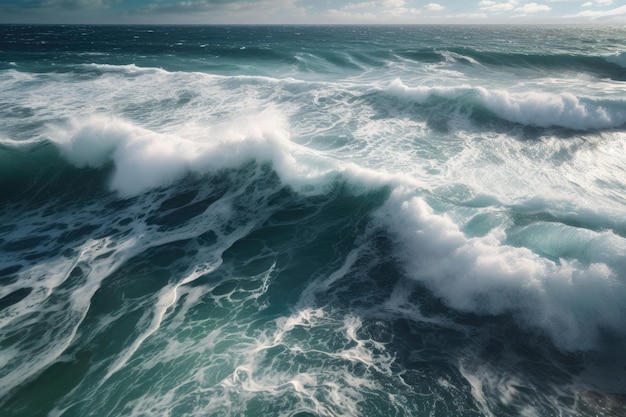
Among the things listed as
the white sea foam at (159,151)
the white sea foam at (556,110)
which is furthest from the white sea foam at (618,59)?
the white sea foam at (159,151)

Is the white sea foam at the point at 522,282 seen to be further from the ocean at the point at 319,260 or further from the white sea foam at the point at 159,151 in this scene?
the white sea foam at the point at 159,151

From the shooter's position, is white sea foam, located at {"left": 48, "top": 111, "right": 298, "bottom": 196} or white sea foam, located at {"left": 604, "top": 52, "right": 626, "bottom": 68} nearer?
→ white sea foam, located at {"left": 48, "top": 111, "right": 298, "bottom": 196}

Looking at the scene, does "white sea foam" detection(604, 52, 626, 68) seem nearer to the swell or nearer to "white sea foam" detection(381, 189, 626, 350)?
the swell

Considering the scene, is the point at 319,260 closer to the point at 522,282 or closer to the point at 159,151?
the point at 522,282

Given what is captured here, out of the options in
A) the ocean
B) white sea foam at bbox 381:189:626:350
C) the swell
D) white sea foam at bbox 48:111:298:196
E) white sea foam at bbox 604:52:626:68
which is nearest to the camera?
the ocean

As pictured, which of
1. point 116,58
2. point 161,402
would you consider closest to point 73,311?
point 161,402

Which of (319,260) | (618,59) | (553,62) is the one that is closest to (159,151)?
(319,260)

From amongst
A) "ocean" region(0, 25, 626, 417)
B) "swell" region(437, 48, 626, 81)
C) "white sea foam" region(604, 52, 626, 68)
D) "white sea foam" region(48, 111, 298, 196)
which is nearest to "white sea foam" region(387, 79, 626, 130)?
"ocean" region(0, 25, 626, 417)
